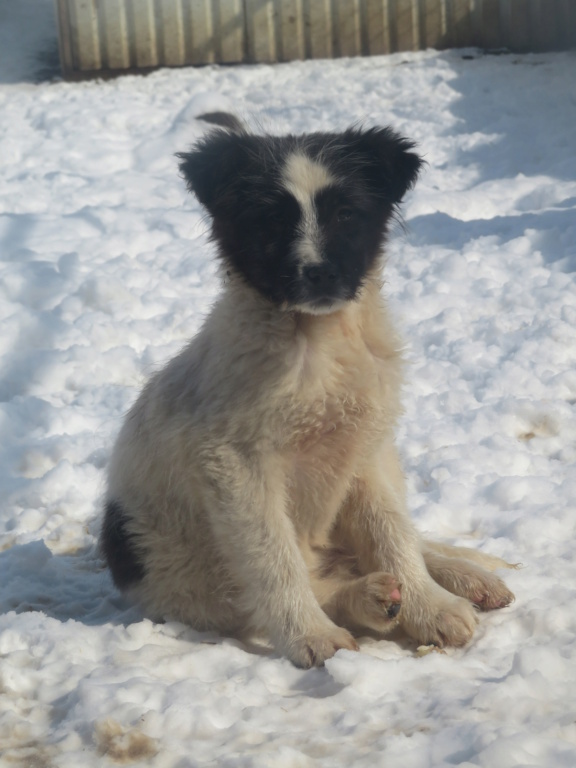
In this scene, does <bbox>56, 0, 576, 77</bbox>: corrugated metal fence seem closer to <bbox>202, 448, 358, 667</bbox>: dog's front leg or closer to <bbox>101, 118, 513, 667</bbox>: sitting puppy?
<bbox>101, 118, 513, 667</bbox>: sitting puppy

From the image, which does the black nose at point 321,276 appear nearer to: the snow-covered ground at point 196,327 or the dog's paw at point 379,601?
the snow-covered ground at point 196,327

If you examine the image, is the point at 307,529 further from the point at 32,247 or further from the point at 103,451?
the point at 32,247

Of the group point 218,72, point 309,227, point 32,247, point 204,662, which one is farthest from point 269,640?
point 218,72

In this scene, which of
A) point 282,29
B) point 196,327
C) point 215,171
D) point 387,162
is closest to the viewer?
point 215,171

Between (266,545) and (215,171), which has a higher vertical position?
(215,171)

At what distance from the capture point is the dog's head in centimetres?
346

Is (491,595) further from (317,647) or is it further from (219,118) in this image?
(219,118)

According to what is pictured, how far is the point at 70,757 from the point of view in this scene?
2.72 meters

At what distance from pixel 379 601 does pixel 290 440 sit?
0.65 m

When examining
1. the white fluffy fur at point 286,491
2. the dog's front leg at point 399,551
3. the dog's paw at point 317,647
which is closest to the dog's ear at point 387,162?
the white fluffy fur at point 286,491

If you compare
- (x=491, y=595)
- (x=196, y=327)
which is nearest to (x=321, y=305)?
(x=491, y=595)

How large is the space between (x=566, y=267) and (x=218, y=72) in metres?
5.62

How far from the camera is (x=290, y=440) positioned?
3.56 meters

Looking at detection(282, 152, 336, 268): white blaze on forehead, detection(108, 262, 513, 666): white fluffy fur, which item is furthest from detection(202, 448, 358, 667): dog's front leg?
detection(282, 152, 336, 268): white blaze on forehead
